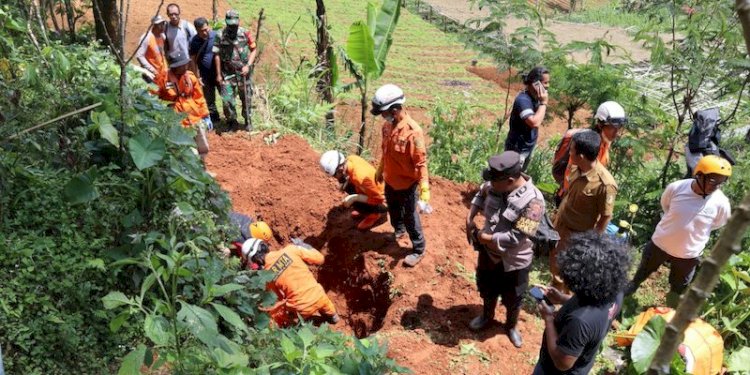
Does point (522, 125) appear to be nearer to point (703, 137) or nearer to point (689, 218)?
point (703, 137)

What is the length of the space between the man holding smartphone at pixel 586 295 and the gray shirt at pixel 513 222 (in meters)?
0.75

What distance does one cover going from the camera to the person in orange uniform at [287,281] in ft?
15.6

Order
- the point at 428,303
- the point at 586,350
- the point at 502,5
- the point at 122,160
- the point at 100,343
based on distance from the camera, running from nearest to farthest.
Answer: the point at 586,350
the point at 100,343
the point at 122,160
the point at 428,303
the point at 502,5

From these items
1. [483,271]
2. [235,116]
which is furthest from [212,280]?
[235,116]

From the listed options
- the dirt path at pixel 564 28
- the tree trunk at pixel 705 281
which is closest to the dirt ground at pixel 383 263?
the tree trunk at pixel 705 281

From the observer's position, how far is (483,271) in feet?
14.0

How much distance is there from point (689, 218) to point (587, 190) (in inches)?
32.7

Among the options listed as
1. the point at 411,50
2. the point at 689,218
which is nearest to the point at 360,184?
the point at 689,218

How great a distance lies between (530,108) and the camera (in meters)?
5.55

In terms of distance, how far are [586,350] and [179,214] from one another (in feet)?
8.30

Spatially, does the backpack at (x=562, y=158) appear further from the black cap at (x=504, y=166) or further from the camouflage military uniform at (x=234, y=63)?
the camouflage military uniform at (x=234, y=63)

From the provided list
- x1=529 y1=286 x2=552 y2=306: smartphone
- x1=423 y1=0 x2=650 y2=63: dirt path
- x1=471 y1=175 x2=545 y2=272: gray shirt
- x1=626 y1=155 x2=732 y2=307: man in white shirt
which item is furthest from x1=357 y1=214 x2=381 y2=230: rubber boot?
x1=423 y1=0 x2=650 y2=63: dirt path

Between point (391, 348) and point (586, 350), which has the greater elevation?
point (586, 350)

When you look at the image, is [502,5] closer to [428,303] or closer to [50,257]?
[428,303]
